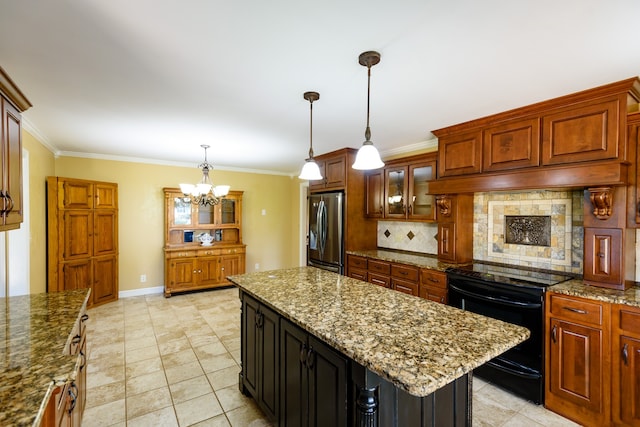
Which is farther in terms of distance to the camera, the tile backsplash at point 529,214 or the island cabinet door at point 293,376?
the tile backsplash at point 529,214

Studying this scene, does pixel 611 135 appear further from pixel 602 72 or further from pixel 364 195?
pixel 364 195

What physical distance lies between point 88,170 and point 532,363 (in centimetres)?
617

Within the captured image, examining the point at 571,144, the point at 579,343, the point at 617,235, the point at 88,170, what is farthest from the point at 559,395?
the point at 88,170

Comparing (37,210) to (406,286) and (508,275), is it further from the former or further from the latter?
(508,275)

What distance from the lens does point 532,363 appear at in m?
2.33

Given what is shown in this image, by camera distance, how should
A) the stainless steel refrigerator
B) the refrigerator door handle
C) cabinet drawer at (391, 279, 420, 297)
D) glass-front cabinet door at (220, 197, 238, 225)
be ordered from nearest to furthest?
cabinet drawer at (391, 279, 420, 297) < the stainless steel refrigerator < the refrigerator door handle < glass-front cabinet door at (220, 197, 238, 225)

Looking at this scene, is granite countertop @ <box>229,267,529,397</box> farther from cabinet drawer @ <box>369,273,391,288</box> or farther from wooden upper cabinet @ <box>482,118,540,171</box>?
wooden upper cabinet @ <box>482,118,540,171</box>

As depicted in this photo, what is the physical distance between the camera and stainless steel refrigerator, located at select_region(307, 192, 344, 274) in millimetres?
4172

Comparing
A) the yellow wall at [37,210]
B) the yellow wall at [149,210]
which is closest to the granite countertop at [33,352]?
the yellow wall at [37,210]

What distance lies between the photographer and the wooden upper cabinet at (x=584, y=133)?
2092 millimetres

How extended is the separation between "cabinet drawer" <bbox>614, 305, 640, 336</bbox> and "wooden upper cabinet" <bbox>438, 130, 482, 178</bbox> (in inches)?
58.0

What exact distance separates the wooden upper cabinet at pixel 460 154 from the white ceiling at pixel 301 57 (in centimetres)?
21

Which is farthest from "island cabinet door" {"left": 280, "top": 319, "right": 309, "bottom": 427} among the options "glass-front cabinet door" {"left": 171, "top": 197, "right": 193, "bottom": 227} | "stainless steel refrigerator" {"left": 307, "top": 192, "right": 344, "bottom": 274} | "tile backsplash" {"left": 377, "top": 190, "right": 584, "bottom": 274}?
"glass-front cabinet door" {"left": 171, "top": 197, "right": 193, "bottom": 227}

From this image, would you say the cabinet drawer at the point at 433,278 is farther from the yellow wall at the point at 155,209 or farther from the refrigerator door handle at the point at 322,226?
the yellow wall at the point at 155,209
